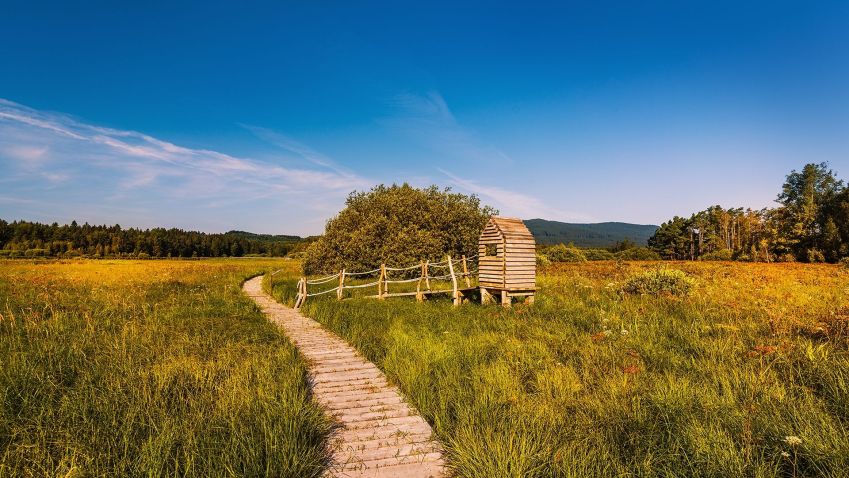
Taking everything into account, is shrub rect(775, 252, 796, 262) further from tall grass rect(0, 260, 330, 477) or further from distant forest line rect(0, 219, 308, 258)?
distant forest line rect(0, 219, 308, 258)

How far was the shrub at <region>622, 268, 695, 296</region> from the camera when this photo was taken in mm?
14977

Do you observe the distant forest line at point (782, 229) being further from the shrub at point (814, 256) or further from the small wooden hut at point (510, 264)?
the small wooden hut at point (510, 264)

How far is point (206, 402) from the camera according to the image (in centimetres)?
509

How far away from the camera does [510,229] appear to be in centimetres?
1570

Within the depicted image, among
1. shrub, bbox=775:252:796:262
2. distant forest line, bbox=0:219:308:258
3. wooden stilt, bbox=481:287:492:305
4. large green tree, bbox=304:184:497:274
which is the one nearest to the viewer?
wooden stilt, bbox=481:287:492:305

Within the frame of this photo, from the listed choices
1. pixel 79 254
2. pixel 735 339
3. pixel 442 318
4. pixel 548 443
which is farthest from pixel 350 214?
pixel 79 254

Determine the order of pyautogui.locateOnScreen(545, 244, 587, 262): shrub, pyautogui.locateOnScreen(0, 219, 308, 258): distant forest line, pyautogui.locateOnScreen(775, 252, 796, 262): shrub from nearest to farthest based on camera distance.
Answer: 1. pyautogui.locateOnScreen(775, 252, 796, 262): shrub
2. pyautogui.locateOnScreen(545, 244, 587, 262): shrub
3. pyautogui.locateOnScreen(0, 219, 308, 258): distant forest line

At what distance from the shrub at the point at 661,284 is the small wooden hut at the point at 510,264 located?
4.11m

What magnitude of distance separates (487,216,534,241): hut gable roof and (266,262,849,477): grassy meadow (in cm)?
454

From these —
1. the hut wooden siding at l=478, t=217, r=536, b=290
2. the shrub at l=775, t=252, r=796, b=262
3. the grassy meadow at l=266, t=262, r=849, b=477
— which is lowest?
the grassy meadow at l=266, t=262, r=849, b=477

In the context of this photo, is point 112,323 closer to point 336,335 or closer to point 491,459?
point 336,335

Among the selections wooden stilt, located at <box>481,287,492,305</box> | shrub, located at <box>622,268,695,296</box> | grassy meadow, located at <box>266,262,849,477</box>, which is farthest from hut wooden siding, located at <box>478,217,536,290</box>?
shrub, located at <box>622,268,695,296</box>

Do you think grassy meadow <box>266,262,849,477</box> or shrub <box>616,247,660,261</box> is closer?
grassy meadow <box>266,262,849,477</box>

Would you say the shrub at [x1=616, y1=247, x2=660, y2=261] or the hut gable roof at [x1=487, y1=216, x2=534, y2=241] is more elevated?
the hut gable roof at [x1=487, y1=216, x2=534, y2=241]
